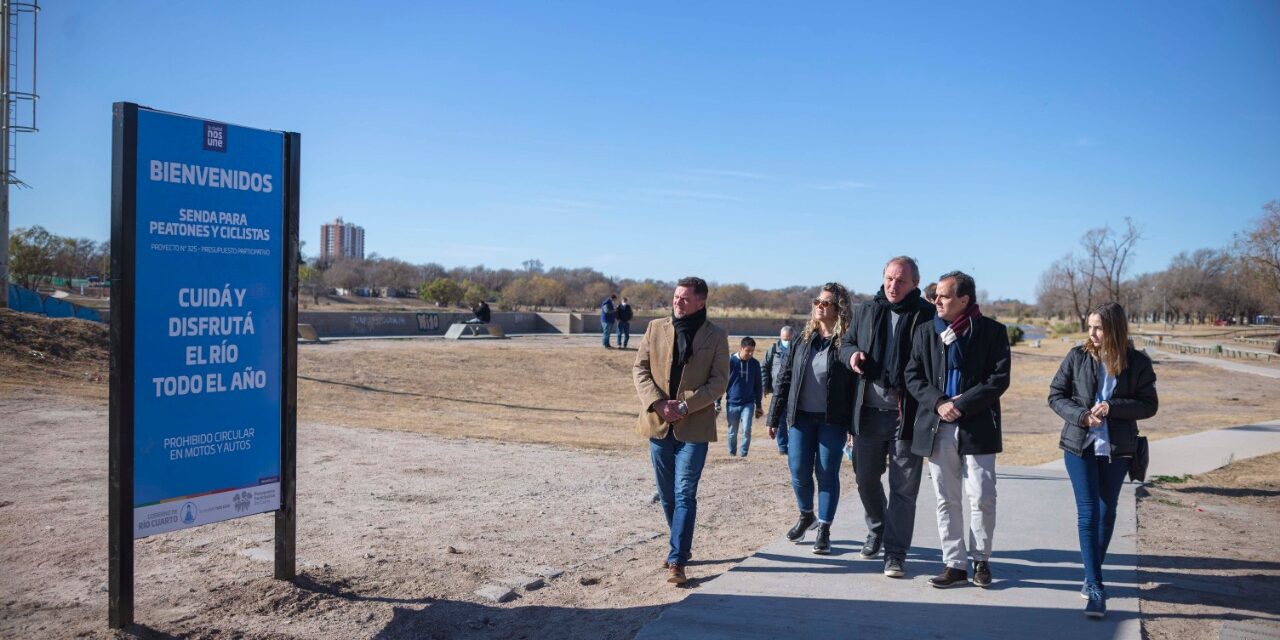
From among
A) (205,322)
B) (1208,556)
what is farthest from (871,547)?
(205,322)

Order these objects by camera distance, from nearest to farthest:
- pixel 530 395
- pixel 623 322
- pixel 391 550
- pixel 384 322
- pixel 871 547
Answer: pixel 871 547 < pixel 391 550 < pixel 530 395 < pixel 623 322 < pixel 384 322

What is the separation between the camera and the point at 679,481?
17.8 feet

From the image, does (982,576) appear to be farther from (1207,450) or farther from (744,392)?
(1207,450)

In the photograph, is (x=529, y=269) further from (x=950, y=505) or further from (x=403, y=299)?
(x=950, y=505)

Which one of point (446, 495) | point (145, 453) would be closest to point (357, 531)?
point (446, 495)

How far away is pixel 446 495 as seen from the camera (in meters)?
8.50

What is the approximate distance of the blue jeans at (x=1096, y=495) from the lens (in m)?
4.78

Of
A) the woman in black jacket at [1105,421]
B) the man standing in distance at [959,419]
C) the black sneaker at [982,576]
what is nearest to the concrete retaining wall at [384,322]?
the man standing in distance at [959,419]

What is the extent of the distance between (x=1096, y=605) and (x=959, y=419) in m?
1.18

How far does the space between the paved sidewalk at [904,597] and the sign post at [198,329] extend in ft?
8.87

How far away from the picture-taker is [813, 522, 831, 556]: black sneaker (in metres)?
5.86

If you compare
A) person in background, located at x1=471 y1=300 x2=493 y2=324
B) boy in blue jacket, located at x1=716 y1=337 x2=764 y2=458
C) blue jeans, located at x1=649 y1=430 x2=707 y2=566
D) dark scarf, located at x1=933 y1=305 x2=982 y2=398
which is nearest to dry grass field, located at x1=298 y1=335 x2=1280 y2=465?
person in background, located at x1=471 y1=300 x2=493 y2=324

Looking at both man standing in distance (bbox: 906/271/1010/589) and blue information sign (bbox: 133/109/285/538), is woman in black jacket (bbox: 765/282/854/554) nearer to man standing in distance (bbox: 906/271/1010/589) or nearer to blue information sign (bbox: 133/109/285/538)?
man standing in distance (bbox: 906/271/1010/589)

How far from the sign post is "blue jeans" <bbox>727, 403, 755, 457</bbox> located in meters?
7.75
